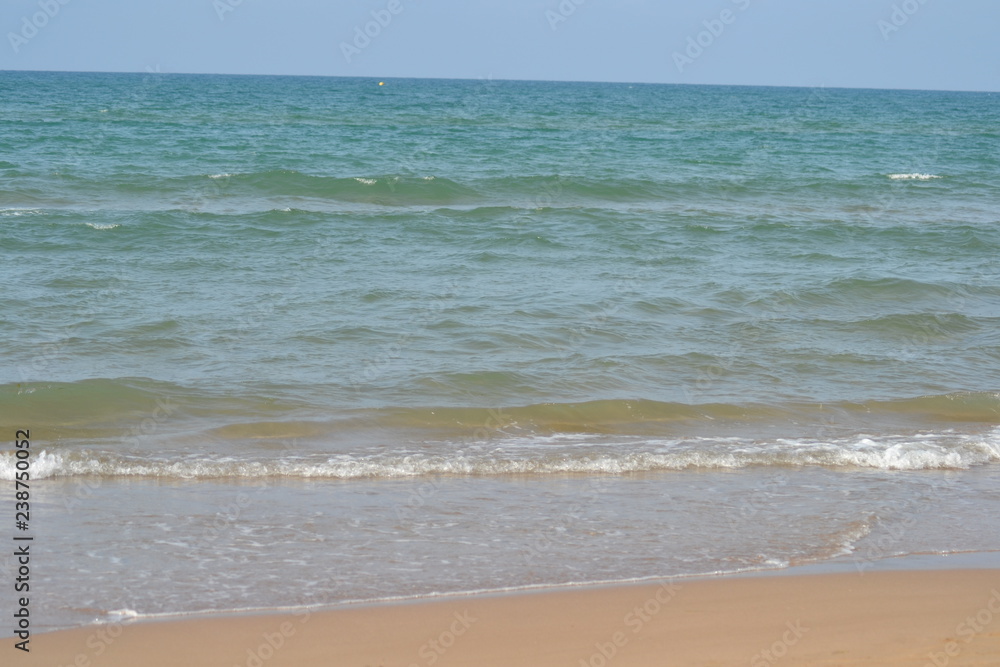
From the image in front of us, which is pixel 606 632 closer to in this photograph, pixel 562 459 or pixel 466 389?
pixel 562 459

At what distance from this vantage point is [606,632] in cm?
413

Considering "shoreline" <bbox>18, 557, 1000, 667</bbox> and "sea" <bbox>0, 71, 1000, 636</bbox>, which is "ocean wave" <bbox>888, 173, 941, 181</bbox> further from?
"shoreline" <bbox>18, 557, 1000, 667</bbox>

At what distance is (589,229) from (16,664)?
12156mm

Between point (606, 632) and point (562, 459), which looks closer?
point (606, 632)

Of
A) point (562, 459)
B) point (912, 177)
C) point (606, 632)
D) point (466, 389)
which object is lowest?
point (606, 632)

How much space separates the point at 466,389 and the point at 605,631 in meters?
3.94

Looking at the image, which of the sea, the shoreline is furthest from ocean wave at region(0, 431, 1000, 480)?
the shoreline

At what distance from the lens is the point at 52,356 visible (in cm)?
827

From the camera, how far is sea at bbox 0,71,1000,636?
502cm

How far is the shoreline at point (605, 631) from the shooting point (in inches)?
154

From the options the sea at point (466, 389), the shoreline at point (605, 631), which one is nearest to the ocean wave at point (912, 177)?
the sea at point (466, 389)

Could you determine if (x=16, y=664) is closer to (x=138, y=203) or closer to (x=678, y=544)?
(x=678, y=544)

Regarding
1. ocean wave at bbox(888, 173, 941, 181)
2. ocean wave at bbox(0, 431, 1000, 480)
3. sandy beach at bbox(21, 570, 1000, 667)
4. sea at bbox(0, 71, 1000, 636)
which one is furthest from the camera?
ocean wave at bbox(888, 173, 941, 181)

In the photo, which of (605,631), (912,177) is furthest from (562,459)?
(912,177)
